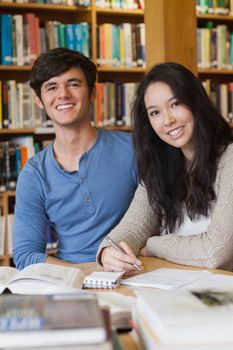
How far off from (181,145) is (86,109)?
1.66ft

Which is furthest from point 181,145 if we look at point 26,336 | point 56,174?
point 26,336

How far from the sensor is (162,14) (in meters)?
2.86

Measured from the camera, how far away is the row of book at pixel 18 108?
350cm

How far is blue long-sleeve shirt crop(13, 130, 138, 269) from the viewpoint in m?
2.14

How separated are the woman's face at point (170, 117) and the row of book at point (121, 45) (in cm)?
186

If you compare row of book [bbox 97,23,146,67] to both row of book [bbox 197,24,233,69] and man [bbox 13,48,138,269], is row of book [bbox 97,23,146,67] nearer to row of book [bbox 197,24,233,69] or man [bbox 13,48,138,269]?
row of book [bbox 197,24,233,69]

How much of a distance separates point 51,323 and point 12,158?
9.29ft

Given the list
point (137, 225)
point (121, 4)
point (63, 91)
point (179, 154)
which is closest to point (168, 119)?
point (179, 154)

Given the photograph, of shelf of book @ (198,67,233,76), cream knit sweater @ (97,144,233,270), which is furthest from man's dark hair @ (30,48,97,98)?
shelf of book @ (198,67,233,76)

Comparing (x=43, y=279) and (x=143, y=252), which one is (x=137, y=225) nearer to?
(x=143, y=252)

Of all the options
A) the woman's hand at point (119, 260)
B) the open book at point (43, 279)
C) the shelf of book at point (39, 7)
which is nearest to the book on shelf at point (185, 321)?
the open book at point (43, 279)

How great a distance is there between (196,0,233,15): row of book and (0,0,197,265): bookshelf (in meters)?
0.44

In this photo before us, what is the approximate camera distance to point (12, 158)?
351 centimetres

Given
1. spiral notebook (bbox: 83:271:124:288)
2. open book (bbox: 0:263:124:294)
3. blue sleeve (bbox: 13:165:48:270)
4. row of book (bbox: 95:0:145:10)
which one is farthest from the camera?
row of book (bbox: 95:0:145:10)
